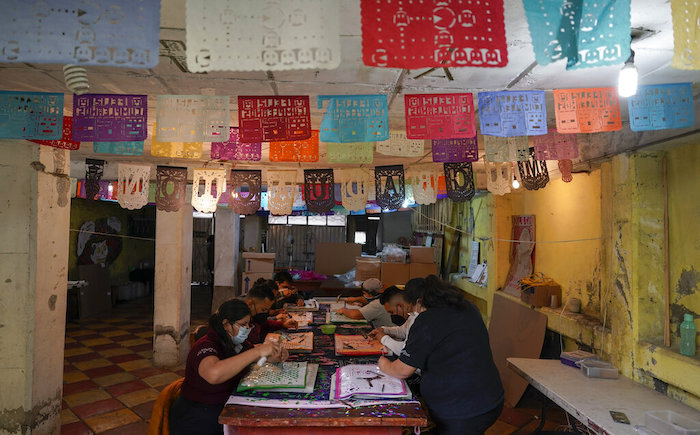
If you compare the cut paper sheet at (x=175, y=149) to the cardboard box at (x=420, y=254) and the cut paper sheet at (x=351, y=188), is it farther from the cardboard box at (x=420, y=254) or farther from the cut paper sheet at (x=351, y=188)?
the cardboard box at (x=420, y=254)

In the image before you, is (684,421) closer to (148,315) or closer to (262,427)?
(262,427)

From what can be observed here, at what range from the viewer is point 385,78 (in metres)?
2.73

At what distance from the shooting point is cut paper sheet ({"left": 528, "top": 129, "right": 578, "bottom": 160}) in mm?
3918

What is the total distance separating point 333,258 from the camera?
10562 millimetres

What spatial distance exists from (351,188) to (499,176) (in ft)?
6.34

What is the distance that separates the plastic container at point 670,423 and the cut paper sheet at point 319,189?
371 centimetres

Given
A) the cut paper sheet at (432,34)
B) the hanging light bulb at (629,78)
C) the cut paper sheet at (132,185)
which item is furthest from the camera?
the cut paper sheet at (132,185)

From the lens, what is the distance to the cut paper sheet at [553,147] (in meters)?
3.92

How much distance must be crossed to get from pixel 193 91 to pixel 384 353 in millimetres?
2586

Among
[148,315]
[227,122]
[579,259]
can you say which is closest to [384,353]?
[227,122]

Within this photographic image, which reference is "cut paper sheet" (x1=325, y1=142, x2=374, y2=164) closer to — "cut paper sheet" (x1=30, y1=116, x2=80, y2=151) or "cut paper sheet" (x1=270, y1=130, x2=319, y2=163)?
"cut paper sheet" (x1=270, y1=130, x2=319, y2=163)

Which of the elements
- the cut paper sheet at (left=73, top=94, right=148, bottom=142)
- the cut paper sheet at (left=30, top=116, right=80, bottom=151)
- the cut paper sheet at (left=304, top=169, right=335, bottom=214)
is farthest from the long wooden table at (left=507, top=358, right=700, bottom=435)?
the cut paper sheet at (left=30, top=116, right=80, bottom=151)

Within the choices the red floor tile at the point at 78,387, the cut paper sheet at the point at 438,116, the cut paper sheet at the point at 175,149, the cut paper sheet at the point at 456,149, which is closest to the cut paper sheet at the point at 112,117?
the cut paper sheet at the point at 175,149

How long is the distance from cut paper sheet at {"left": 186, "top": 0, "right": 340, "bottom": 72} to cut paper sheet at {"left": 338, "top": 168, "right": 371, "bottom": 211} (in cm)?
369
